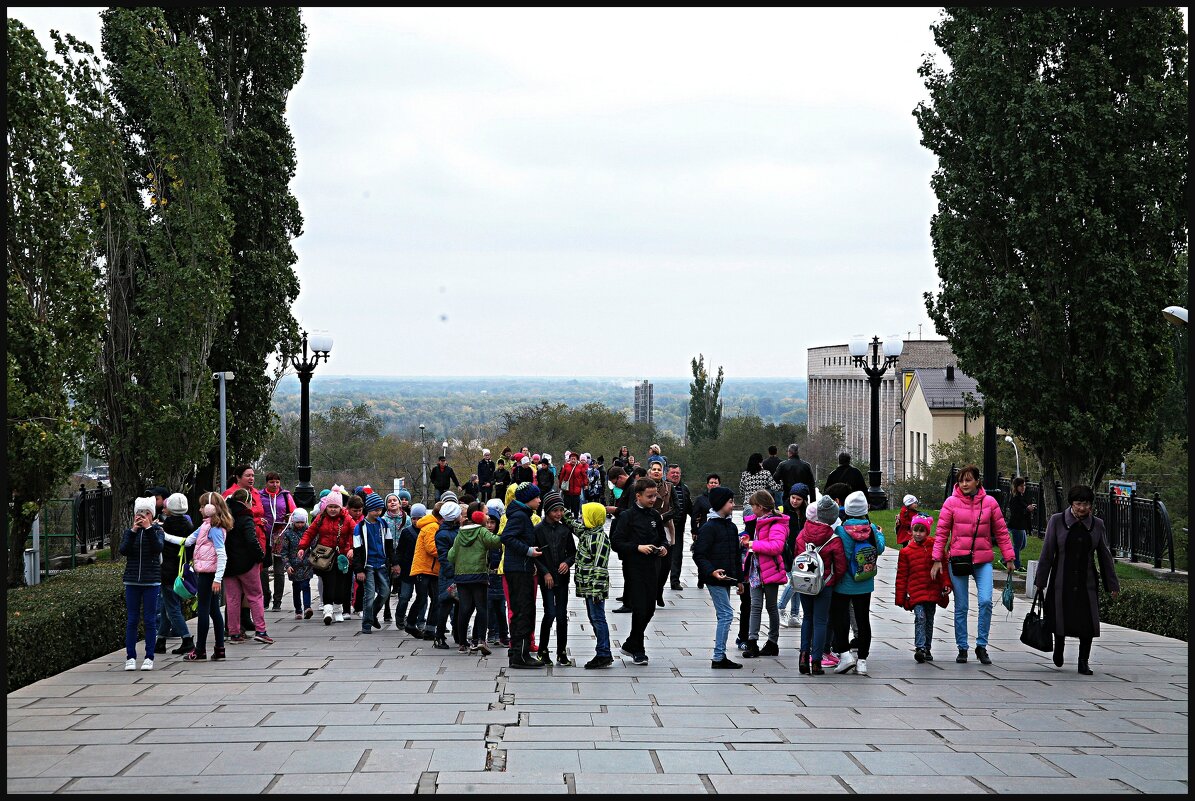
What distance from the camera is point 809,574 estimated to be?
11086mm

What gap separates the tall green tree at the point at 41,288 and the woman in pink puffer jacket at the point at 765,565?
846 cm

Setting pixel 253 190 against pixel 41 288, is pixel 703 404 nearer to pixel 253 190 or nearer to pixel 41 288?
pixel 253 190

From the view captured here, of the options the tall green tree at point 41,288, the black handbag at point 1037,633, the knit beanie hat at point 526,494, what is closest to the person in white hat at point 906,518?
the black handbag at point 1037,633

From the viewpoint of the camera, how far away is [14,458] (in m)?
14.0

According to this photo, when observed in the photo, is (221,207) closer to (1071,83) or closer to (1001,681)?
(1071,83)

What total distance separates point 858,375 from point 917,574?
86545 millimetres

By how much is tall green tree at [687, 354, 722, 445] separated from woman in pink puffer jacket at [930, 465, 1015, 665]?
2669 inches

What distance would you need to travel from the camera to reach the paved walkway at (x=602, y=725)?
741 centimetres

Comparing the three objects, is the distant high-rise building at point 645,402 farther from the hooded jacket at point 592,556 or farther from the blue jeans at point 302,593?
the hooded jacket at point 592,556

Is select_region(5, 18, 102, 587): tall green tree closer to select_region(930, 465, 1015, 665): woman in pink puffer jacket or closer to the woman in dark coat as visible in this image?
select_region(930, 465, 1015, 665): woman in pink puffer jacket

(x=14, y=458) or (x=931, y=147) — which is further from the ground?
(x=931, y=147)

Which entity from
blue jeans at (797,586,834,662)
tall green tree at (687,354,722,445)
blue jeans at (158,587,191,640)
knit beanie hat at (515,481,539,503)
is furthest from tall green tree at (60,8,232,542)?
tall green tree at (687,354,722,445)

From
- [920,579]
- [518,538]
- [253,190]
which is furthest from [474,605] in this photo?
[253,190]

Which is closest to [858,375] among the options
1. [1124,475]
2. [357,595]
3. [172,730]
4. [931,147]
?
[1124,475]
